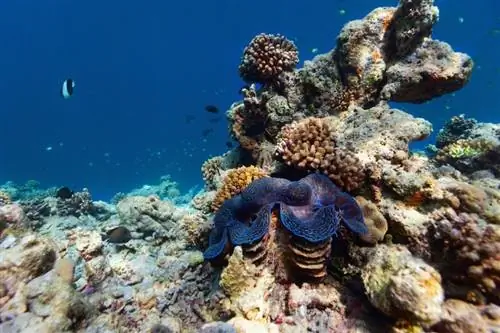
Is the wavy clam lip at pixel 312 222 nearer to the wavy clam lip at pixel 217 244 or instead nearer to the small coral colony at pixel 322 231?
the small coral colony at pixel 322 231

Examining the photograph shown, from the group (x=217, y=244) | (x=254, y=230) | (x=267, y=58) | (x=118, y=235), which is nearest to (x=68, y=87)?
(x=118, y=235)

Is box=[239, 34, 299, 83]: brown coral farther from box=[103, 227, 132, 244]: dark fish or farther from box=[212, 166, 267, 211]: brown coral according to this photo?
box=[103, 227, 132, 244]: dark fish

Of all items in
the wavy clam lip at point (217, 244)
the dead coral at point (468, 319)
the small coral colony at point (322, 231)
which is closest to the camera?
the dead coral at point (468, 319)

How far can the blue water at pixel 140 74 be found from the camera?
54500 millimetres

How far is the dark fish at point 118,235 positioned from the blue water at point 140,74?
4107 cm

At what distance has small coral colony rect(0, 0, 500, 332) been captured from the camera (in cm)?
282

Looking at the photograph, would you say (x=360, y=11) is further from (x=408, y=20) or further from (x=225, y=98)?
(x=408, y=20)

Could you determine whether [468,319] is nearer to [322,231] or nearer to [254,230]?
[322,231]

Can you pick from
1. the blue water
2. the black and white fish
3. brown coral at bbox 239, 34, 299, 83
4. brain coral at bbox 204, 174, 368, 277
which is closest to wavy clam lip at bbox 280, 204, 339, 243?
brain coral at bbox 204, 174, 368, 277

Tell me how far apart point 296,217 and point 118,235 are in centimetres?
366

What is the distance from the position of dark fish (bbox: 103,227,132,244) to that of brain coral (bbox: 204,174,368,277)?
2478mm

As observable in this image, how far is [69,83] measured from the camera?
31.6ft

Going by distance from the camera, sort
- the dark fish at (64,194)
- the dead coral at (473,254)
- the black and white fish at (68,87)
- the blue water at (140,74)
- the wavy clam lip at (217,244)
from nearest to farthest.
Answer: the dead coral at (473,254) → the wavy clam lip at (217,244) → the dark fish at (64,194) → the black and white fish at (68,87) → the blue water at (140,74)

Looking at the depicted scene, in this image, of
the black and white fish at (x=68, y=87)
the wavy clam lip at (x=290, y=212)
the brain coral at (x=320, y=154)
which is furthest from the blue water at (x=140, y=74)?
the wavy clam lip at (x=290, y=212)
